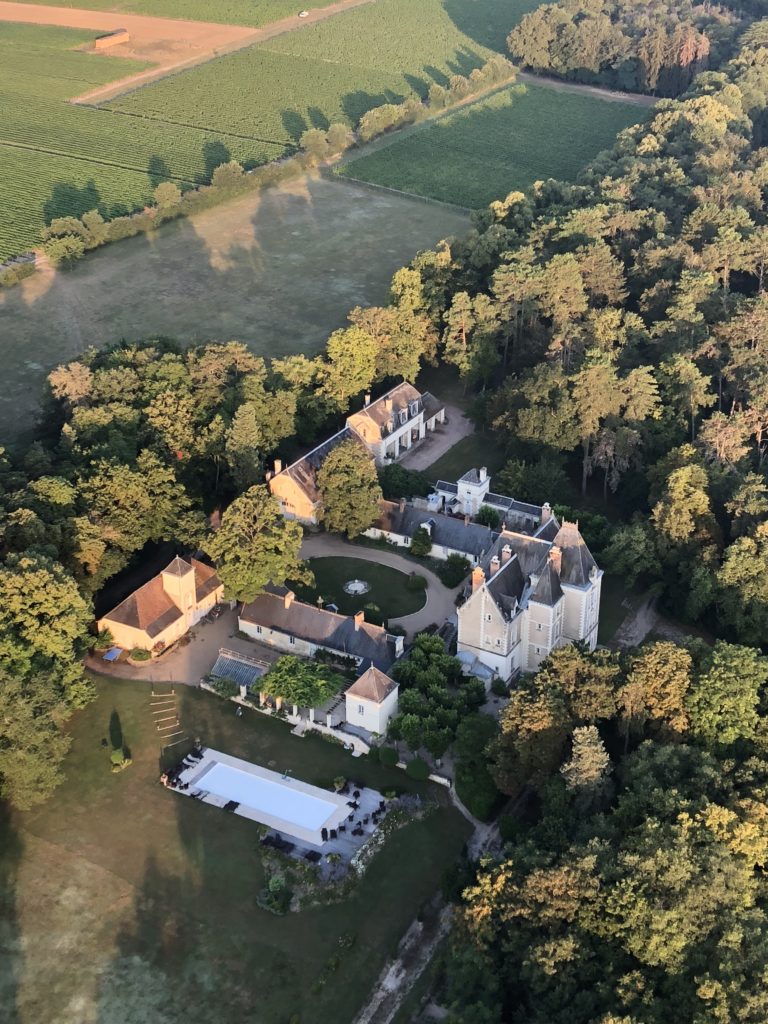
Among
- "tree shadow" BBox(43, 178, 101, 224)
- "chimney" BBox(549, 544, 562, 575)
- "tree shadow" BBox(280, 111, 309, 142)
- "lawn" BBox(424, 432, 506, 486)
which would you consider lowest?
"lawn" BBox(424, 432, 506, 486)

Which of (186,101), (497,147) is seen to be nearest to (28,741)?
(497,147)

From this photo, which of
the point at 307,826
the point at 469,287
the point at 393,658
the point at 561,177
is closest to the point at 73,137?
the point at 561,177

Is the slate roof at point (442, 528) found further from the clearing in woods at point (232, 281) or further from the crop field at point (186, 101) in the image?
the crop field at point (186, 101)

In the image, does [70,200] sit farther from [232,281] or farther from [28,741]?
[28,741]

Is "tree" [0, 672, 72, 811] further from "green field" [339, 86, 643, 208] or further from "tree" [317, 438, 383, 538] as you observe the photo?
"green field" [339, 86, 643, 208]

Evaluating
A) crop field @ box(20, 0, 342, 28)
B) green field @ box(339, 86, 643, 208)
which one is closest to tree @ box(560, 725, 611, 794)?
green field @ box(339, 86, 643, 208)

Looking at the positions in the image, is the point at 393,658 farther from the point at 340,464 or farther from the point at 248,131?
the point at 248,131
